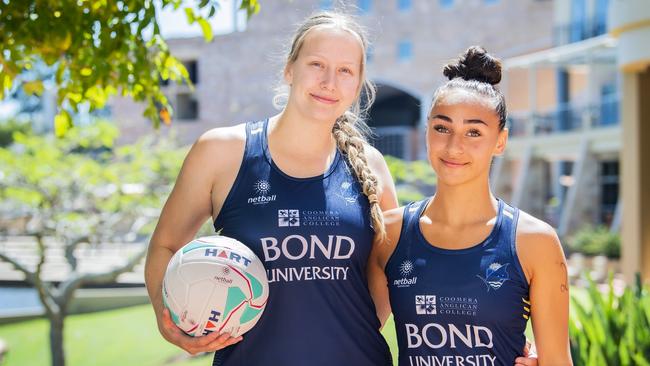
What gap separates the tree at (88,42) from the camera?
14.0 feet

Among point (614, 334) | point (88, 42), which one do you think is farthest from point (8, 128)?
point (614, 334)

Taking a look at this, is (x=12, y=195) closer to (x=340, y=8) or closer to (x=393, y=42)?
(x=340, y=8)

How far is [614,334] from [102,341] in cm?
1167

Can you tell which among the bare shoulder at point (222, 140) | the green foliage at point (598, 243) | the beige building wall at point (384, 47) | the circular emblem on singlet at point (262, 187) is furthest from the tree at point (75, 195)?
the beige building wall at point (384, 47)

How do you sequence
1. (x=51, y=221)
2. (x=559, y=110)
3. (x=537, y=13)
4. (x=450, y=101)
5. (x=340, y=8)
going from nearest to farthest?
1. (x=450, y=101)
2. (x=340, y=8)
3. (x=51, y=221)
4. (x=559, y=110)
5. (x=537, y=13)

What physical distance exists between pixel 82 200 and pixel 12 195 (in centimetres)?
122

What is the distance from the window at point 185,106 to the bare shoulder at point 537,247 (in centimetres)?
4370

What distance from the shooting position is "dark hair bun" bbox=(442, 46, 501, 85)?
10.1 feet

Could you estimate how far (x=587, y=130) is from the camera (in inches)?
926

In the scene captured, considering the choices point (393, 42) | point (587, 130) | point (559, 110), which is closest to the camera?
point (587, 130)

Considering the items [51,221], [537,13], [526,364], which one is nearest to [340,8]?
[526,364]

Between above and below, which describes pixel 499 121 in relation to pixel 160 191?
above

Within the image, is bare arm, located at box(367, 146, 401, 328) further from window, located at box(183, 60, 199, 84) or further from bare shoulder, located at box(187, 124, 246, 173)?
Result: window, located at box(183, 60, 199, 84)

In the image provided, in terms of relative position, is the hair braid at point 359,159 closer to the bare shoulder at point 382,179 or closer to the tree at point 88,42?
the bare shoulder at point 382,179
